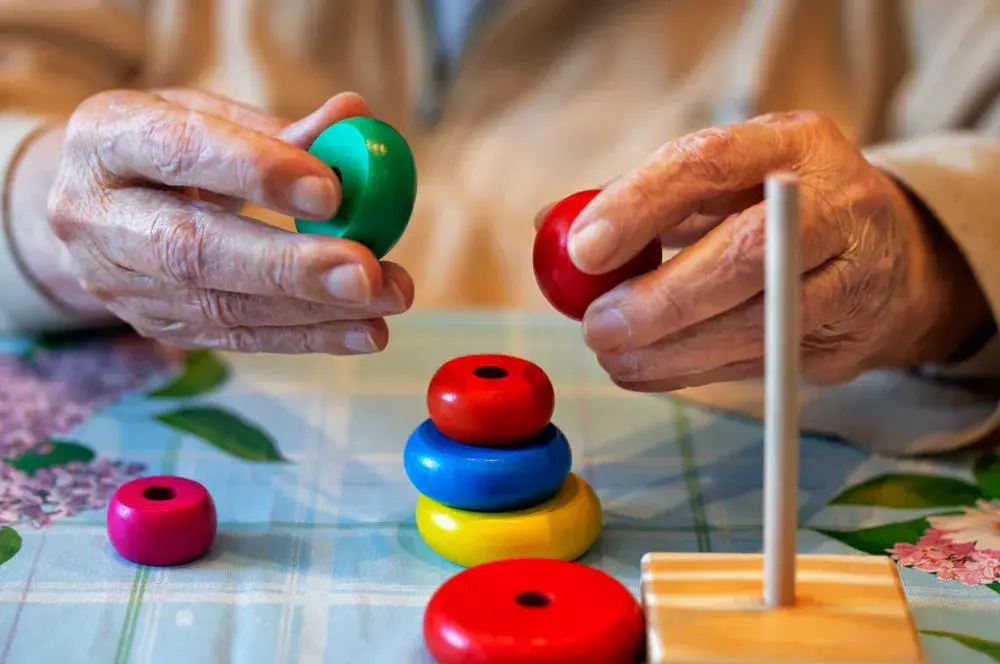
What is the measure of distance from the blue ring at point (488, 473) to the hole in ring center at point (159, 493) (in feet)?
0.62

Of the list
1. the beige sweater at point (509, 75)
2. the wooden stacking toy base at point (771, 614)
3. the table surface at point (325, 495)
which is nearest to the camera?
the wooden stacking toy base at point (771, 614)

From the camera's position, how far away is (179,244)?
0.92 metres

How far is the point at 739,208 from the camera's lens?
952 mm

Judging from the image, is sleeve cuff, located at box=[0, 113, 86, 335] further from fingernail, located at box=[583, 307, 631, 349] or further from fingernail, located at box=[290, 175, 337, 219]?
fingernail, located at box=[583, 307, 631, 349]

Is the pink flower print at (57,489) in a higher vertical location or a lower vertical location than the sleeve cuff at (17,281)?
lower

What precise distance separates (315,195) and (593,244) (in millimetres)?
208

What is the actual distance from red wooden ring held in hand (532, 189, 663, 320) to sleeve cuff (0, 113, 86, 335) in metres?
0.64

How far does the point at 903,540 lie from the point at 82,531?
0.67m

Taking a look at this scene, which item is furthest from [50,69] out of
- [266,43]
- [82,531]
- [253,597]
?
[253,597]

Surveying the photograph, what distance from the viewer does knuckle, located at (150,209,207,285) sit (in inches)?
36.0

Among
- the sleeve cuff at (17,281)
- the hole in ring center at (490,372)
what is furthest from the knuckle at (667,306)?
the sleeve cuff at (17,281)

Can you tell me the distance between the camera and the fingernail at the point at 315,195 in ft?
2.68

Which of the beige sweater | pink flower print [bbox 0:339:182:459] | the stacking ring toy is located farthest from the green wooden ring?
the beige sweater

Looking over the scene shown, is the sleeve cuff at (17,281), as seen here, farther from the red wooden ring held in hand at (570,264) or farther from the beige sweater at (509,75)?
the red wooden ring held in hand at (570,264)
